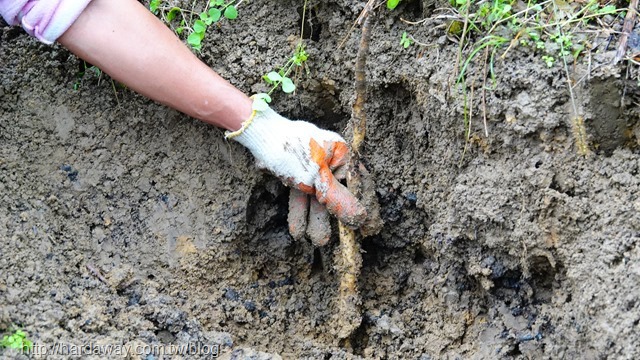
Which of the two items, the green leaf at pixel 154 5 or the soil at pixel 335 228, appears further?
the green leaf at pixel 154 5

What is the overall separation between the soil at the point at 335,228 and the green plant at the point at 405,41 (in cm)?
3

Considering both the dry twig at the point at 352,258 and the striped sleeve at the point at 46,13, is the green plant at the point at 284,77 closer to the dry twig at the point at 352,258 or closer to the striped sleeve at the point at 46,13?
the dry twig at the point at 352,258

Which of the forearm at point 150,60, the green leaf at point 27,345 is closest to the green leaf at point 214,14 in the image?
the forearm at point 150,60

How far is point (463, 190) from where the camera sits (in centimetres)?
184

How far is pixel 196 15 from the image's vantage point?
6.96 feet

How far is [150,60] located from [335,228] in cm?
78

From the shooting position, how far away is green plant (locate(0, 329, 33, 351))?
4.95 feet

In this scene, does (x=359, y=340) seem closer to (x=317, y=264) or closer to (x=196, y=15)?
(x=317, y=264)

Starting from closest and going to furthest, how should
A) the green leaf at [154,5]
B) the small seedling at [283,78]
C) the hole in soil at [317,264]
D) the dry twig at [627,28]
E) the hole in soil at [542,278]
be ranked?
the dry twig at [627,28], the hole in soil at [542,278], the small seedling at [283,78], the green leaf at [154,5], the hole in soil at [317,264]

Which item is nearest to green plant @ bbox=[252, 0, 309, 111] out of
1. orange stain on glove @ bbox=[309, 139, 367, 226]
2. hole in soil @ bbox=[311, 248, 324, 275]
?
orange stain on glove @ bbox=[309, 139, 367, 226]

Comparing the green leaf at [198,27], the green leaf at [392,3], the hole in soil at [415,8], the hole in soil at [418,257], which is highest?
the green leaf at [392,3]

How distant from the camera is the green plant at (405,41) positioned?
1.96m

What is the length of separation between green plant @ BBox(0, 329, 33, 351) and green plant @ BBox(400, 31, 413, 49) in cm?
130

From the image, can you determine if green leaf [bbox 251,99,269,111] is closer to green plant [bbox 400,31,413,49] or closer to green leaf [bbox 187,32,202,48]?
green leaf [bbox 187,32,202,48]
